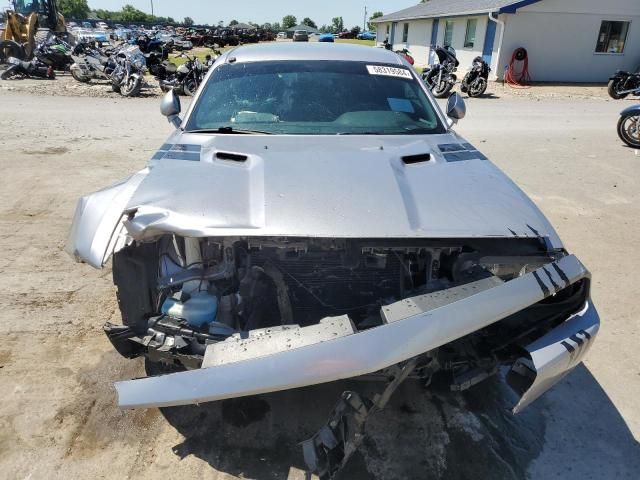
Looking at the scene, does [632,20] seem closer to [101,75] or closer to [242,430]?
[101,75]

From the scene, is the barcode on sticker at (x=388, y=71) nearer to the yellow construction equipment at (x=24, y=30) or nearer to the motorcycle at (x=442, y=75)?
the motorcycle at (x=442, y=75)

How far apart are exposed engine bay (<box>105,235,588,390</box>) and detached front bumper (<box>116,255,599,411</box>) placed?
0.17 metres

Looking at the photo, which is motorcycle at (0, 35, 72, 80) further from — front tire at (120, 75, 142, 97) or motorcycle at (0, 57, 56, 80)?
front tire at (120, 75, 142, 97)

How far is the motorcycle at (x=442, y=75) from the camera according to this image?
1478 centimetres

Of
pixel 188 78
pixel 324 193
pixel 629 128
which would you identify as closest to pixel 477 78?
pixel 629 128

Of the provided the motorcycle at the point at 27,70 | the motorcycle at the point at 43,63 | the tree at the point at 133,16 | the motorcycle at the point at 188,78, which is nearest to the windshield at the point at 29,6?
the motorcycle at the point at 43,63

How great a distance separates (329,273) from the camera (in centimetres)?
235

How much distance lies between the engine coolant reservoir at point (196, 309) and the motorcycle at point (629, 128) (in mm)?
9248

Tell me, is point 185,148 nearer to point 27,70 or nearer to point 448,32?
point 27,70

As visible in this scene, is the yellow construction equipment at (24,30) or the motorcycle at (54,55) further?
the yellow construction equipment at (24,30)

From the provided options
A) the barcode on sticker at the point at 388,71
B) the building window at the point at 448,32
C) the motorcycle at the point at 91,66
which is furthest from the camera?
the building window at the point at 448,32

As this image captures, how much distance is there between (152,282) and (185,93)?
13.0 m

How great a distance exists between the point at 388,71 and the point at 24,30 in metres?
19.7

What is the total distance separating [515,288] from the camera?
75.5 inches
